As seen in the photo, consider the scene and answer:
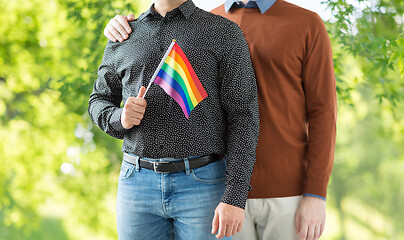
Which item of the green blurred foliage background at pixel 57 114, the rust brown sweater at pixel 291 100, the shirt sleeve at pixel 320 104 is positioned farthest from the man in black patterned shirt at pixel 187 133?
the green blurred foliage background at pixel 57 114

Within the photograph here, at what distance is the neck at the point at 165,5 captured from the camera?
4.45ft

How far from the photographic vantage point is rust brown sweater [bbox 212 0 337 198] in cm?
150

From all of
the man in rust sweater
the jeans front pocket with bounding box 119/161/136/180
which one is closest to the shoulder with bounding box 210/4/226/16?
the man in rust sweater

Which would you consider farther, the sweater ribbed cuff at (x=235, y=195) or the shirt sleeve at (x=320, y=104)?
the shirt sleeve at (x=320, y=104)

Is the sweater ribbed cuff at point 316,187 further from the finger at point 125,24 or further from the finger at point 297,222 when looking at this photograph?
the finger at point 125,24

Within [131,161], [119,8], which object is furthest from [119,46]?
[119,8]

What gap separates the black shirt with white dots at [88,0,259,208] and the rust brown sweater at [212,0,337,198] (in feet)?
0.67

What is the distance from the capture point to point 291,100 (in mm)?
1533

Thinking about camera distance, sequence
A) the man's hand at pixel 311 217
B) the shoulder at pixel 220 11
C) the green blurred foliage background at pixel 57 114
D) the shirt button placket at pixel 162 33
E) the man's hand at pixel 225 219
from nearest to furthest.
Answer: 1. the man's hand at pixel 225 219
2. the shirt button placket at pixel 162 33
3. the man's hand at pixel 311 217
4. the shoulder at pixel 220 11
5. the green blurred foliage background at pixel 57 114

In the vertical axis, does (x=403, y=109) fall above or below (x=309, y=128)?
below

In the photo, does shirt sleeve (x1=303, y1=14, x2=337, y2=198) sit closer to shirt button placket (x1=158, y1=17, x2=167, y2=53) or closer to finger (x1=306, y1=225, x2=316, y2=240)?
finger (x1=306, y1=225, x2=316, y2=240)

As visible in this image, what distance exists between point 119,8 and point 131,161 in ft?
6.00

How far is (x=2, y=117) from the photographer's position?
577cm

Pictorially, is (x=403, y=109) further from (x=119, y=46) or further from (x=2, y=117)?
(x=2, y=117)
